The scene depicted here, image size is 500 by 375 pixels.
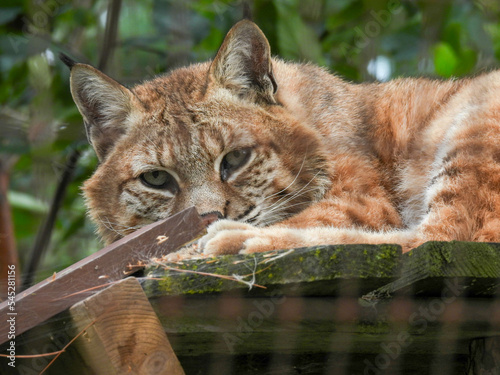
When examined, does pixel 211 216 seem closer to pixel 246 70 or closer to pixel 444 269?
pixel 246 70

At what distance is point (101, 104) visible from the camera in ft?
11.9

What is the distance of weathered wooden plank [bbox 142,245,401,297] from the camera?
5.94 ft

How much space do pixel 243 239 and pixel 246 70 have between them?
128 cm

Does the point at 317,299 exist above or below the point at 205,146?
below

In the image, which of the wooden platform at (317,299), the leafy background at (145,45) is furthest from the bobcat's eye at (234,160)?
the wooden platform at (317,299)

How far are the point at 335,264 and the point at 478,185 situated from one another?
1.14 meters

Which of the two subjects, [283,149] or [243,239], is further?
[283,149]

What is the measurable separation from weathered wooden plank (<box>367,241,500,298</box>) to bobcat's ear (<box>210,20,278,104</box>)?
1.81 m

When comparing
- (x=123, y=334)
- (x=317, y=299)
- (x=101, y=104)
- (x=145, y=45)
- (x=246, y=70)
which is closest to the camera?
(x=123, y=334)

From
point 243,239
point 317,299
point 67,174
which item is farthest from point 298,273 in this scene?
point 67,174

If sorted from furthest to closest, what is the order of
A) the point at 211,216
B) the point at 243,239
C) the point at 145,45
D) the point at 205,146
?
the point at 145,45 < the point at 205,146 < the point at 211,216 < the point at 243,239

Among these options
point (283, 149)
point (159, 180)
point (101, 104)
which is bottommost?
point (159, 180)

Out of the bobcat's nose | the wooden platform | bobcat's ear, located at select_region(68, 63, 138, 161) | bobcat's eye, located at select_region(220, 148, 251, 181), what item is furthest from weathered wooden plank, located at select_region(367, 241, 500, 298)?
bobcat's ear, located at select_region(68, 63, 138, 161)

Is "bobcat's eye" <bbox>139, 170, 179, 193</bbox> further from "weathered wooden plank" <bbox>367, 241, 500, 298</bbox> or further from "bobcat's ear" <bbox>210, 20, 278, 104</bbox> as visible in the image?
"weathered wooden plank" <bbox>367, 241, 500, 298</bbox>
